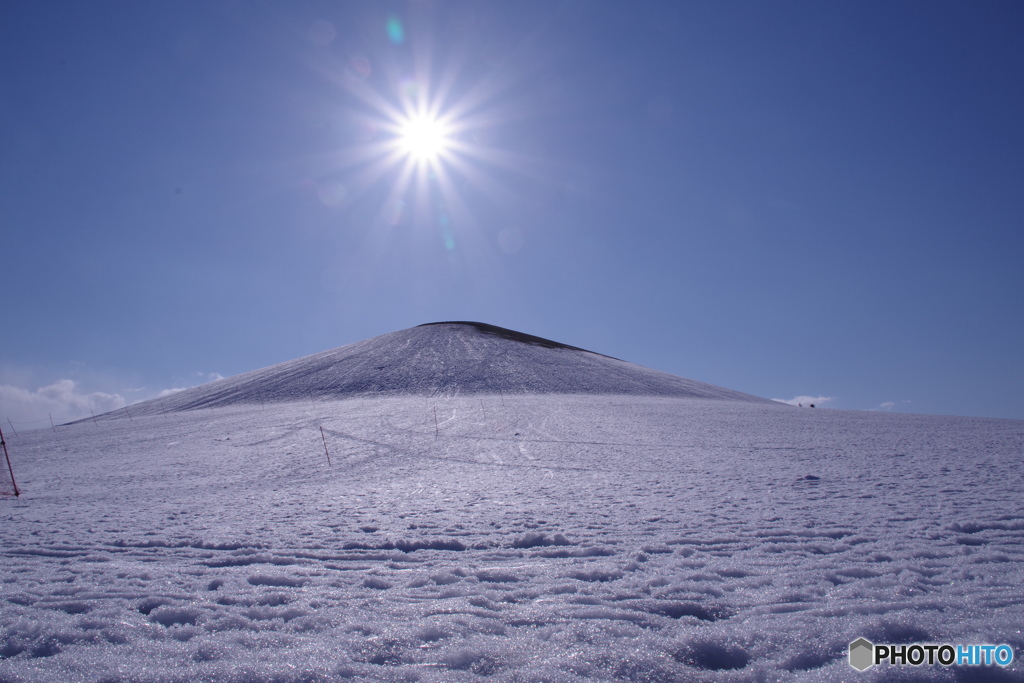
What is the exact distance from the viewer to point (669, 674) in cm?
351

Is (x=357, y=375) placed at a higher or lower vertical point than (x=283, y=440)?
higher

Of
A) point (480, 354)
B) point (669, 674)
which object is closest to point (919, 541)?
point (669, 674)

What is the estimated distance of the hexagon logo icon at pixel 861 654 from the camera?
357cm

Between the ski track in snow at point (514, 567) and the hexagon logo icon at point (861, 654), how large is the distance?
96 millimetres

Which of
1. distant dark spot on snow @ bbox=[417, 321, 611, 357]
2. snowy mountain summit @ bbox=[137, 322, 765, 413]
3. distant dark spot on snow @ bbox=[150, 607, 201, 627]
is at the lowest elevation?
distant dark spot on snow @ bbox=[150, 607, 201, 627]

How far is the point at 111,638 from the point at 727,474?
35.5ft

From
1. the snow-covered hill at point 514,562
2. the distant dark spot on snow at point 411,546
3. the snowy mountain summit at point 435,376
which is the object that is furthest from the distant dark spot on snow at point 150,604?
the snowy mountain summit at point 435,376

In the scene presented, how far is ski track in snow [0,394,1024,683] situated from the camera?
12.2 ft

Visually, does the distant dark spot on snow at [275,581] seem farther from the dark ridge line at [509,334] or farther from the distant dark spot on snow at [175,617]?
the dark ridge line at [509,334]

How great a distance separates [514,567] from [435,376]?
3542 cm

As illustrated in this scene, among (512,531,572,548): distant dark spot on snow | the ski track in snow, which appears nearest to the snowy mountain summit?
the ski track in snow

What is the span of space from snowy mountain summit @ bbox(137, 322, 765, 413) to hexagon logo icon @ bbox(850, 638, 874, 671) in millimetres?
32066

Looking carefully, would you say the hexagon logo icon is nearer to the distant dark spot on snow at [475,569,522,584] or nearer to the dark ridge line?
the distant dark spot on snow at [475,569,522,584]

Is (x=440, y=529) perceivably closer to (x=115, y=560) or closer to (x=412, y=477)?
(x=115, y=560)
